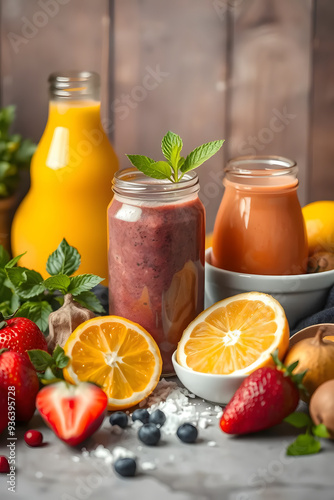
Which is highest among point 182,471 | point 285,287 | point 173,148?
point 173,148

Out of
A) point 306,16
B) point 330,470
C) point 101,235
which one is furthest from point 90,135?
point 330,470

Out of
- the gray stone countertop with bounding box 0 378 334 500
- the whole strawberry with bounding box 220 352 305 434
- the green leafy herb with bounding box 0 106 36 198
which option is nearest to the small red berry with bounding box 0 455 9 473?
the gray stone countertop with bounding box 0 378 334 500

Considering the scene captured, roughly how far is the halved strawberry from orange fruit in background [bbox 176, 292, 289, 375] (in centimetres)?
17

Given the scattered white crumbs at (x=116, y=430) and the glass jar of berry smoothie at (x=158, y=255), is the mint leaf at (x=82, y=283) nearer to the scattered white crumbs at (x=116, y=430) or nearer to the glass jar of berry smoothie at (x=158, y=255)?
the glass jar of berry smoothie at (x=158, y=255)

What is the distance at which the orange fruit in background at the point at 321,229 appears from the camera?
46.2 inches

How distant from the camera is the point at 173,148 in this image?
1003mm

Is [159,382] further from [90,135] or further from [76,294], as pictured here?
[90,135]

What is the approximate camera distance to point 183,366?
3.09 feet

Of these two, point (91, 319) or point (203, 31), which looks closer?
point (91, 319)

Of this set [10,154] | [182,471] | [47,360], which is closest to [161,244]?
[47,360]

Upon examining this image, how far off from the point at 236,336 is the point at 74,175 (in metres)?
0.50

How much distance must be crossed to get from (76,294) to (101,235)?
289 millimetres

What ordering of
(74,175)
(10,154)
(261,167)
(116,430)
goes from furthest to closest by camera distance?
1. (10,154)
2. (74,175)
3. (261,167)
4. (116,430)

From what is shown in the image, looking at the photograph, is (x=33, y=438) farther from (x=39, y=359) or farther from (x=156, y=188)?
(x=156, y=188)
